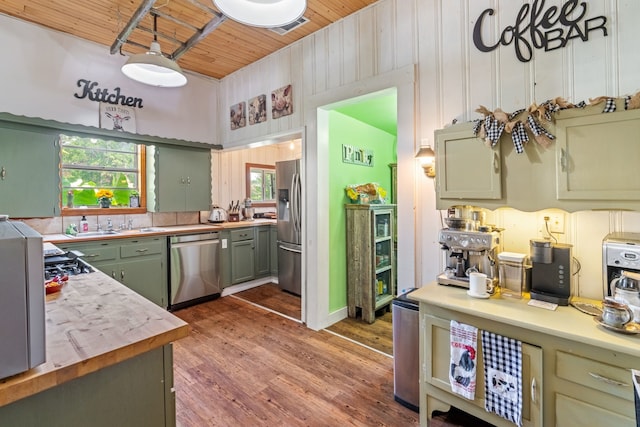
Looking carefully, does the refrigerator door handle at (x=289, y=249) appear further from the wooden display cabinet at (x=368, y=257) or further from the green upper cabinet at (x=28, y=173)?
the green upper cabinet at (x=28, y=173)

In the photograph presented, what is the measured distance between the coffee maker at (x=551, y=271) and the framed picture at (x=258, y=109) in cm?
325

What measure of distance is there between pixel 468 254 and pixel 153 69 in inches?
123

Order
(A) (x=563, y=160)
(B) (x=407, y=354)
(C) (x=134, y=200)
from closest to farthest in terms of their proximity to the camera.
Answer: (A) (x=563, y=160)
(B) (x=407, y=354)
(C) (x=134, y=200)

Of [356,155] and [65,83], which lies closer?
[65,83]

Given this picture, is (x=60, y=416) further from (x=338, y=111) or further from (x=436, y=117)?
(x=338, y=111)

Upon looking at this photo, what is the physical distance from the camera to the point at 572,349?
54.9 inches

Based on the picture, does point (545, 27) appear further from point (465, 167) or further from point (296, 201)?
point (296, 201)

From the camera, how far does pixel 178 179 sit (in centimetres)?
430

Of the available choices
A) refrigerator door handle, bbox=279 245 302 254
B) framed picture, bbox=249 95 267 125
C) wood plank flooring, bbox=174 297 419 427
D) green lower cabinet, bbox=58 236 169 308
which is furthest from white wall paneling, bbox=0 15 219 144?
wood plank flooring, bbox=174 297 419 427

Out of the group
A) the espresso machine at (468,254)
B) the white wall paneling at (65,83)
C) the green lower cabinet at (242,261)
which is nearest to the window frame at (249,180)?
the green lower cabinet at (242,261)

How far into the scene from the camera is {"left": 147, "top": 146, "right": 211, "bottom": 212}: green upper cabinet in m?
4.13

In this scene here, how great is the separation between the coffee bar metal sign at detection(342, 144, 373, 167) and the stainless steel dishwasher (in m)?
2.12

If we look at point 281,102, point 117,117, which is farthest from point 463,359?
point 117,117

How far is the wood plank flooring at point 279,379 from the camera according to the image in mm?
2014
